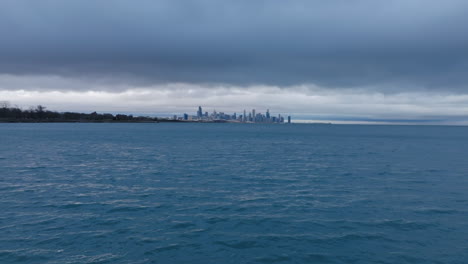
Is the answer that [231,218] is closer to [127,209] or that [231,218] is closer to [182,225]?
[182,225]

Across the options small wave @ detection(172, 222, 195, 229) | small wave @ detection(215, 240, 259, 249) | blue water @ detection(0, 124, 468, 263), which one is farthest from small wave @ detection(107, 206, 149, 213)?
small wave @ detection(215, 240, 259, 249)

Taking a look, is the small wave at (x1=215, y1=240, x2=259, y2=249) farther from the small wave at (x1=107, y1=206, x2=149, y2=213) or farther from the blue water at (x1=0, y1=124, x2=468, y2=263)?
the small wave at (x1=107, y1=206, x2=149, y2=213)

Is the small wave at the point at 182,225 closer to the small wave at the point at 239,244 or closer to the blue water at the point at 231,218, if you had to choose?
the blue water at the point at 231,218

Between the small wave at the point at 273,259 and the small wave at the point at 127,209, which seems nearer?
the small wave at the point at 273,259

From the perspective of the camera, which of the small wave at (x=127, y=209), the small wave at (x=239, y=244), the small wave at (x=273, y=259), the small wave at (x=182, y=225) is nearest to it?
the small wave at (x=273, y=259)

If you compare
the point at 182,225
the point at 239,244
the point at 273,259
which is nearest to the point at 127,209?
the point at 182,225

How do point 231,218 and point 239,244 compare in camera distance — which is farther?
point 231,218

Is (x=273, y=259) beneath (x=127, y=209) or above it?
beneath

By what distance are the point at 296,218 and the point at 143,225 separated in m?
10.1

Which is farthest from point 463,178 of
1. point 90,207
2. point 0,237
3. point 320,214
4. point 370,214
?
point 0,237

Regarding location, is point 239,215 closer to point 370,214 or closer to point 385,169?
point 370,214

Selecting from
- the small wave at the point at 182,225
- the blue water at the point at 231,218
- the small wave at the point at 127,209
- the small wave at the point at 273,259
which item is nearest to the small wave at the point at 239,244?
the blue water at the point at 231,218

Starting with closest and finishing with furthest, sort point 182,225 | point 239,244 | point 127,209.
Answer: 1. point 239,244
2. point 182,225
3. point 127,209

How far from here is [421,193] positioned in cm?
2895
